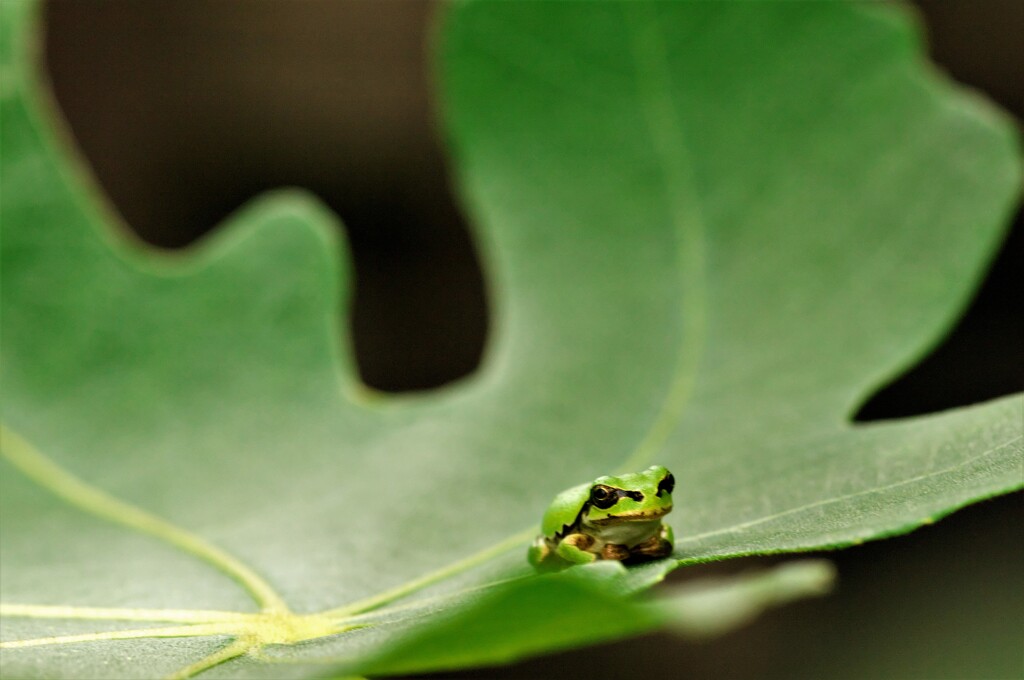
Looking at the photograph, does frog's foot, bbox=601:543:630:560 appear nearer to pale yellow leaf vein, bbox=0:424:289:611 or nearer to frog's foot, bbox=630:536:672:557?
frog's foot, bbox=630:536:672:557

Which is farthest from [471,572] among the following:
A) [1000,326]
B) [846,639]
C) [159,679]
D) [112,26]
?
[112,26]

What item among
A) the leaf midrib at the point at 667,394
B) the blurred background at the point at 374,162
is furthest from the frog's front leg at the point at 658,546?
the blurred background at the point at 374,162

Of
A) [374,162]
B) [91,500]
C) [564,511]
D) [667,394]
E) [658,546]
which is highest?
[374,162]

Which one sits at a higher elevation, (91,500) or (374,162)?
(374,162)

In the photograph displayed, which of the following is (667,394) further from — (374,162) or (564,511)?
(374,162)

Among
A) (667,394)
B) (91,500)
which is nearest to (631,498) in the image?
(667,394)

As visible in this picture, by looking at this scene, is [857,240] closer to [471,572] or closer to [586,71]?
[586,71]

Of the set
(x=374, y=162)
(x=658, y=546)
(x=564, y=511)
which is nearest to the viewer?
(x=658, y=546)
